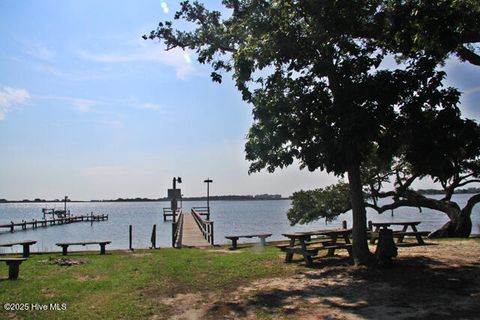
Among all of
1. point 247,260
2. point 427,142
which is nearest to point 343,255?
point 247,260

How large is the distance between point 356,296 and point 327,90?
484cm

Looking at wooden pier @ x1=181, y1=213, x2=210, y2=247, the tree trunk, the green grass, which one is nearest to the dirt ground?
the tree trunk

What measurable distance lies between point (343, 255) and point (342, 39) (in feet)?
20.6

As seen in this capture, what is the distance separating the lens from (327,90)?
10.2 metres

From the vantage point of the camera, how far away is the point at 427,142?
9391mm

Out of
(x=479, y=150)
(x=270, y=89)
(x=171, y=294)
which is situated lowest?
(x=171, y=294)

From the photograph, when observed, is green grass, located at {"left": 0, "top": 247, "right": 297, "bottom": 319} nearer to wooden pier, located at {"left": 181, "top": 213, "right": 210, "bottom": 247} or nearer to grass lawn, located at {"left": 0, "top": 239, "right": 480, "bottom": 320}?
grass lawn, located at {"left": 0, "top": 239, "right": 480, "bottom": 320}

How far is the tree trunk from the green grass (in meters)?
1.79

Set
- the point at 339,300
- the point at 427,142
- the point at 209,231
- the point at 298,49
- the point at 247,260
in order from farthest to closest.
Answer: the point at 209,231, the point at 247,260, the point at 298,49, the point at 427,142, the point at 339,300

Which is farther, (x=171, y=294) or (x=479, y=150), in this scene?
(x=479, y=150)

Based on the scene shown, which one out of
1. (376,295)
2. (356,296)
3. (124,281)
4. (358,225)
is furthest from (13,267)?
(358,225)

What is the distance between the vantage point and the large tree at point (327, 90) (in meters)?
9.38

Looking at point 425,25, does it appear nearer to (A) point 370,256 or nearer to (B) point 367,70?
(B) point 367,70

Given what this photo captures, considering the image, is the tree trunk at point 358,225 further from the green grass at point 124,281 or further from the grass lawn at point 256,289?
the green grass at point 124,281
